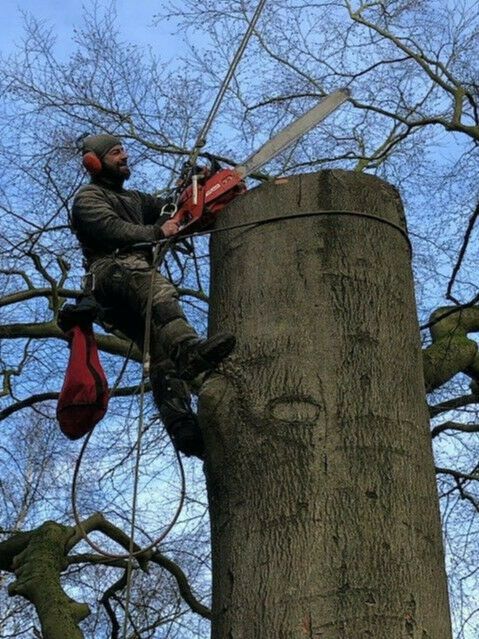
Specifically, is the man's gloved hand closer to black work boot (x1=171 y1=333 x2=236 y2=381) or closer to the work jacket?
the work jacket

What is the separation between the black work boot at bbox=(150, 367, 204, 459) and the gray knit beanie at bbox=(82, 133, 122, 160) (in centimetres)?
100

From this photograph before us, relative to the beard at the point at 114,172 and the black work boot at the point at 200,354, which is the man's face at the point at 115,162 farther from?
the black work boot at the point at 200,354

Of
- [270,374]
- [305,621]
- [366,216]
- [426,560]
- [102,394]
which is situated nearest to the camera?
[305,621]

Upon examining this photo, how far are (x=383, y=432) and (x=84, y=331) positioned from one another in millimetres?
1273

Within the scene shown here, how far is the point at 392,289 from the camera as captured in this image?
7.50 ft

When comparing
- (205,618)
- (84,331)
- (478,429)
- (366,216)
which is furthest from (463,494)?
(366,216)

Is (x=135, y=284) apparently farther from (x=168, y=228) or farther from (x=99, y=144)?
(x=99, y=144)

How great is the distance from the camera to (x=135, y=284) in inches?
128

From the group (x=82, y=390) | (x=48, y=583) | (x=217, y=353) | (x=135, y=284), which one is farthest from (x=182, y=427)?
(x=48, y=583)

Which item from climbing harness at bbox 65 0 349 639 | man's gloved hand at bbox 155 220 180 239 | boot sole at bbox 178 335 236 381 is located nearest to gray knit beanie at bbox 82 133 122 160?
climbing harness at bbox 65 0 349 639

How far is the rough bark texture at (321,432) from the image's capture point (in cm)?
188

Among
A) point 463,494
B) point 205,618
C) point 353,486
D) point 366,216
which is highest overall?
point 463,494

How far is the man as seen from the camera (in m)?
2.91

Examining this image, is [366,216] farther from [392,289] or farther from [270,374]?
[270,374]
